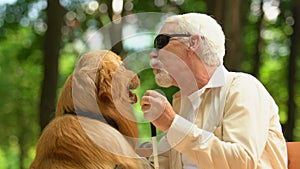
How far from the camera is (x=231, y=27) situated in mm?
8406

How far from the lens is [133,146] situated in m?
3.13

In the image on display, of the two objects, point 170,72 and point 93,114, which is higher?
point 170,72

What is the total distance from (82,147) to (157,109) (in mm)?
553

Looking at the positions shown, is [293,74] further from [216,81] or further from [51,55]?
[216,81]

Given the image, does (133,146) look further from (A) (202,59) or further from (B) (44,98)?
(B) (44,98)

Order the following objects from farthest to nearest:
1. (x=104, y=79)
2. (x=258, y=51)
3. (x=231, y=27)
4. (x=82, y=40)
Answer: (x=258, y=51)
(x=82, y=40)
(x=231, y=27)
(x=104, y=79)

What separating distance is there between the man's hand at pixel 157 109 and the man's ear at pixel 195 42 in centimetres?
42

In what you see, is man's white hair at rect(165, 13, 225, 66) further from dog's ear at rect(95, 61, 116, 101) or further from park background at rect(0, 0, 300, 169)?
park background at rect(0, 0, 300, 169)

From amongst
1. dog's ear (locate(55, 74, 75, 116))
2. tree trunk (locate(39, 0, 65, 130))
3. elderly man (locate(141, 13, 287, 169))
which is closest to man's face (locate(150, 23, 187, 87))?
elderly man (locate(141, 13, 287, 169))

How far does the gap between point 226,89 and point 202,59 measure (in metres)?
0.20

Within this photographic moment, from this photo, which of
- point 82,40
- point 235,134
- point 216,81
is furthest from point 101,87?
point 82,40

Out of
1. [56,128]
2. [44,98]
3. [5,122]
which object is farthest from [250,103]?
[5,122]

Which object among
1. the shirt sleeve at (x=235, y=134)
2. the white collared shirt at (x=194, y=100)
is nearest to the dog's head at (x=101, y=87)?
the white collared shirt at (x=194, y=100)

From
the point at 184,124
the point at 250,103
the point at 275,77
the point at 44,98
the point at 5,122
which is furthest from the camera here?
the point at 5,122
